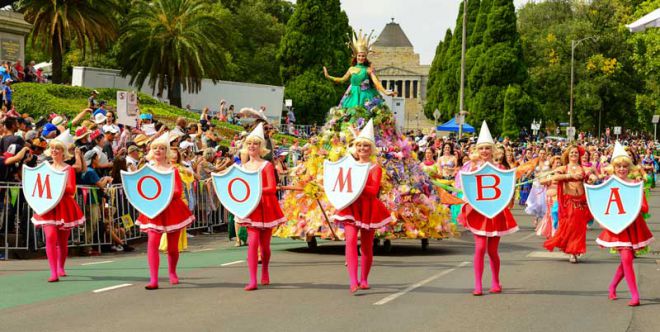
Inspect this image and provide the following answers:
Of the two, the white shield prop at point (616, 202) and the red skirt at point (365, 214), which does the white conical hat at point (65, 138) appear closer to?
the red skirt at point (365, 214)

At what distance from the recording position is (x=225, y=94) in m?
55.5

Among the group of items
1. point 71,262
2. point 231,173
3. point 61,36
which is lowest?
point 71,262

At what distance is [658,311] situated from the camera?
1033cm

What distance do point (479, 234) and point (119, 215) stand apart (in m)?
7.79

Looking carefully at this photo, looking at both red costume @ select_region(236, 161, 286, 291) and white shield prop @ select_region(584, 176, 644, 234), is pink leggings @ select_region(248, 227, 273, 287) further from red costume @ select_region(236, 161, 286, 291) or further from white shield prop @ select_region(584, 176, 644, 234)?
white shield prop @ select_region(584, 176, 644, 234)

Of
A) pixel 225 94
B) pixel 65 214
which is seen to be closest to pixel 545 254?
pixel 65 214

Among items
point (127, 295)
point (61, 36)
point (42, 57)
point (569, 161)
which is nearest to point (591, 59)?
point (42, 57)

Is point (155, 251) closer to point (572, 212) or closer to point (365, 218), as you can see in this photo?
point (365, 218)

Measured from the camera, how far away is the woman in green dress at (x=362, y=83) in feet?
54.1

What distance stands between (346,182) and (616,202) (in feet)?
9.29

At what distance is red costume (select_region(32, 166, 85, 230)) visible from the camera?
12.2m

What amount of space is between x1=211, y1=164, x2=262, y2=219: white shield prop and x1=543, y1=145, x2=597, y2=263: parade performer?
494 cm

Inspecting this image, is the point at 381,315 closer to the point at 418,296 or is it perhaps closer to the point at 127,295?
the point at 418,296

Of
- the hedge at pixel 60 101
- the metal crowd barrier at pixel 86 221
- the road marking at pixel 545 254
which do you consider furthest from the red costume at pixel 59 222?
the hedge at pixel 60 101
